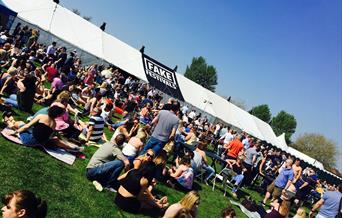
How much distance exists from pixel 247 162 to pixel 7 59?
11.1m

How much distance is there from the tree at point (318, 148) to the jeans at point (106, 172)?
10251 centimetres

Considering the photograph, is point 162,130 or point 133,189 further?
point 162,130

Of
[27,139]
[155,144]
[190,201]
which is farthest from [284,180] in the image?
[27,139]

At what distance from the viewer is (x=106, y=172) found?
24.8ft

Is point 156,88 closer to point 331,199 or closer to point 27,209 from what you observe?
point 331,199

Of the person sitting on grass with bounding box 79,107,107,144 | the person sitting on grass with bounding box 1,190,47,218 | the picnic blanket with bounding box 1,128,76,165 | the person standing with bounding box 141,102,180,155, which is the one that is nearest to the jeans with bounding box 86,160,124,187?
the picnic blanket with bounding box 1,128,76,165

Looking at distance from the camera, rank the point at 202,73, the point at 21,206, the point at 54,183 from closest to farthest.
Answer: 1. the point at 21,206
2. the point at 54,183
3. the point at 202,73

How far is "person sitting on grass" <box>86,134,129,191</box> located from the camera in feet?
24.7

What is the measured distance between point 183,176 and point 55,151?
3.64 m

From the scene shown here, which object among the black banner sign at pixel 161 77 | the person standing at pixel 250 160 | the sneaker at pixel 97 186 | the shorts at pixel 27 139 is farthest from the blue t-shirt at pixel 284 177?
the black banner sign at pixel 161 77

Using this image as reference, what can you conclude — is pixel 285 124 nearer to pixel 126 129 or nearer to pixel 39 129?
pixel 126 129

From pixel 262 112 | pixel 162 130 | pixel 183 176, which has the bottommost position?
pixel 183 176

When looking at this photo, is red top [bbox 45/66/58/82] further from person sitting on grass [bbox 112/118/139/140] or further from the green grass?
the green grass

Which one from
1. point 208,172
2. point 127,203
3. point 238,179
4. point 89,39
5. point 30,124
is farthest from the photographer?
point 89,39
